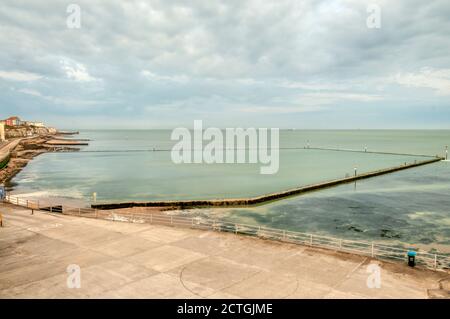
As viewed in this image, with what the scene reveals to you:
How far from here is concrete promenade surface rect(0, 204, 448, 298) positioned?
13328mm

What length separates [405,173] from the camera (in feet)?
241

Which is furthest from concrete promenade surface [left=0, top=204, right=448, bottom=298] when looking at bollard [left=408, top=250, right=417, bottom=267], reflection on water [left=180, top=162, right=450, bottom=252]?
reflection on water [left=180, top=162, right=450, bottom=252]

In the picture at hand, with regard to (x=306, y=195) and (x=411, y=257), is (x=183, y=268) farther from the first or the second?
(x=306, y=195)

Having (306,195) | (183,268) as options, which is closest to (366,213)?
(306,195)

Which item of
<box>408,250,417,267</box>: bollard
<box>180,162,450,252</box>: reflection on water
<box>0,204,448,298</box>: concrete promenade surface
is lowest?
<box>180,162,450,252</box>: reflection on water

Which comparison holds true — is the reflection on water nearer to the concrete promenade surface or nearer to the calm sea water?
Answer: the calm sea water

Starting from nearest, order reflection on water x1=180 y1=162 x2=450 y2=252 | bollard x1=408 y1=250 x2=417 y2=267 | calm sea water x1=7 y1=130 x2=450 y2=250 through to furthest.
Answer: bollard x1=408 y1=250 x2=417 y2=267, reflection on water x1=180 y1=162 x2=450 y2=252, calm sea water x1=7 y1=130 x2=450 y2=250

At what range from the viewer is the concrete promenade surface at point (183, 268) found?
13328 millimetres

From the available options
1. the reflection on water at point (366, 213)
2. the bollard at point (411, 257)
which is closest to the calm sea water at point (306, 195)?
the reflection on water at point (366, 213)

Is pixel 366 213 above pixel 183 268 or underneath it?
underneath

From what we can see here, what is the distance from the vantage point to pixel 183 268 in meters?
15.8

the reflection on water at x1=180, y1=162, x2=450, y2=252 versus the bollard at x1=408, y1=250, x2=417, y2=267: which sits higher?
the bollard at x1=408, y1=250, x2=417, y2=267

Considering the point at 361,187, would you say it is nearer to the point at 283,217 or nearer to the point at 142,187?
the point at 283,217
